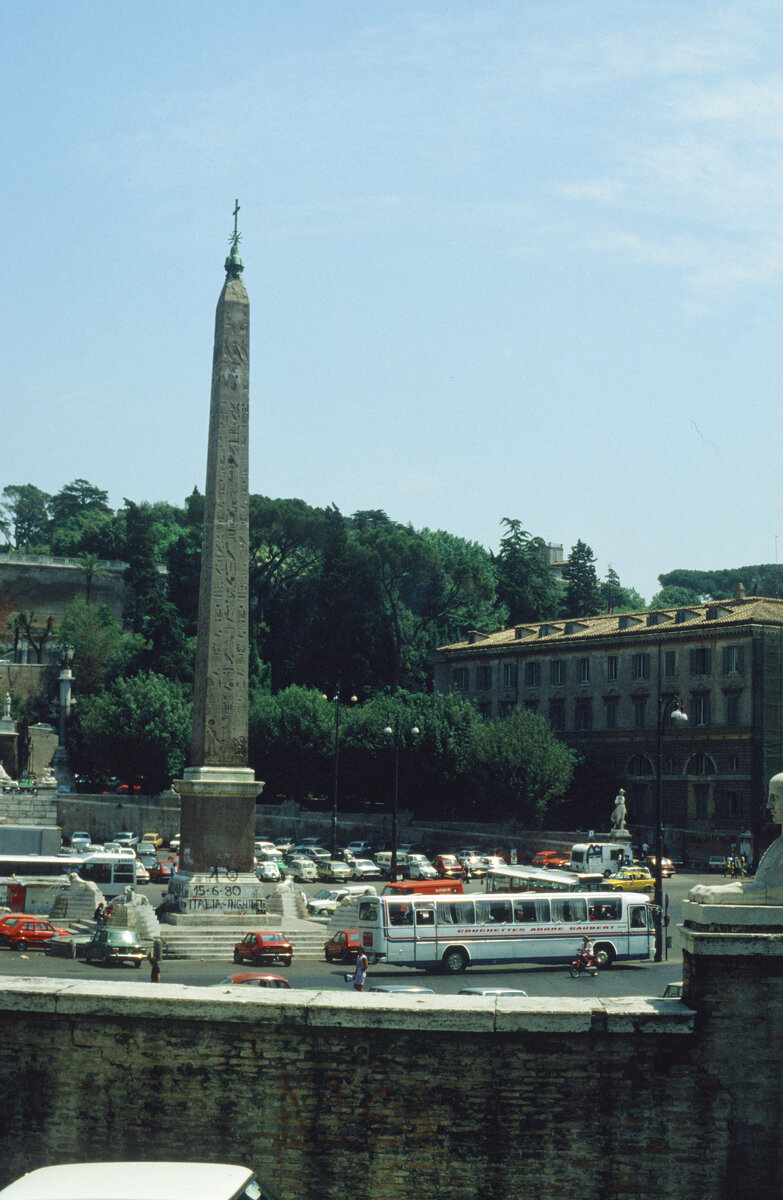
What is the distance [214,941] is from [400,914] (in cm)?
468

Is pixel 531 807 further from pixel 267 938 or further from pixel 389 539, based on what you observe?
pixel 267 938

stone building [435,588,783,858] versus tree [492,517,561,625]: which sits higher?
tree [492,517,561,625]

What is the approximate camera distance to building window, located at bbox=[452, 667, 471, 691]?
75.4m

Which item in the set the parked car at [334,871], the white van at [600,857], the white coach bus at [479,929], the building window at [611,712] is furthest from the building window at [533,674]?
the white coach bus at [479,929]

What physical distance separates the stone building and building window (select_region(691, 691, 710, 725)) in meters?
0.06

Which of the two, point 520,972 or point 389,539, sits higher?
point 389,539

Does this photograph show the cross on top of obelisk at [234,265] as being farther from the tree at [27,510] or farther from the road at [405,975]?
the tree at [27,510]

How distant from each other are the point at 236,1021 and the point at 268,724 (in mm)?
59232

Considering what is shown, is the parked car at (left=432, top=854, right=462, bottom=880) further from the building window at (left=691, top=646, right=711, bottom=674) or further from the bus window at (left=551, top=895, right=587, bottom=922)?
the bus window at (left=551, top=895, right=587, bottom=922)

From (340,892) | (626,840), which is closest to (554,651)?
(626,840)

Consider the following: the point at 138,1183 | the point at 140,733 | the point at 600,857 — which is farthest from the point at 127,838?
the point at 138,1183

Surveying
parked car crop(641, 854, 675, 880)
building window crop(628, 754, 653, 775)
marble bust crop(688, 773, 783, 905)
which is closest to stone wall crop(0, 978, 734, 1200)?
marble bust crop(688, 773, 783, 905)

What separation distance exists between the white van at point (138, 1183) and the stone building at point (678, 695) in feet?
162

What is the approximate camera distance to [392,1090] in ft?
25.3
